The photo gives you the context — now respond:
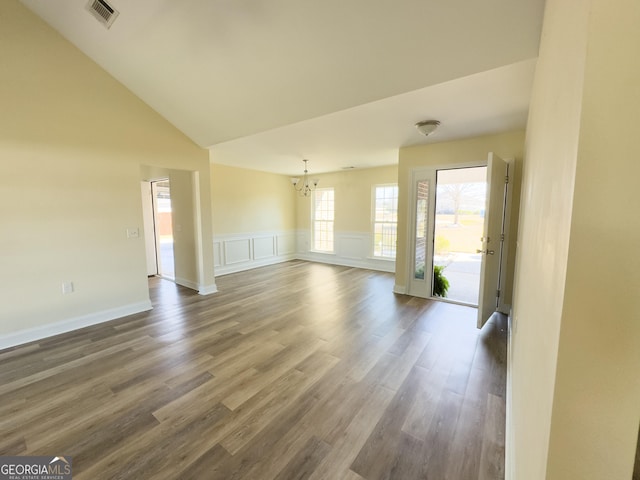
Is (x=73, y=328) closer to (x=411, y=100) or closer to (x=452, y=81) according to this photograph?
(x=411, y=100)

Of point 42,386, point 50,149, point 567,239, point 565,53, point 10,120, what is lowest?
point 42,386

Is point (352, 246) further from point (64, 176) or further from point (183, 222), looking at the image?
point (64, 176)

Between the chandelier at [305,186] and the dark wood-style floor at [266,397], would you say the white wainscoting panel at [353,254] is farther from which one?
the dark wood-style floor at [266,397]

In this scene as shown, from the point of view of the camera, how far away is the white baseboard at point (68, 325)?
9.35ft

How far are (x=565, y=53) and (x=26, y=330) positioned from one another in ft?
15.5

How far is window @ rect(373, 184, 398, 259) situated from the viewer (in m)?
6.17

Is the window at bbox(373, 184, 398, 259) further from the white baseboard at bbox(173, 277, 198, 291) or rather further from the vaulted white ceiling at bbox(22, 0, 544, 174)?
the white baseboard at bbox(173, 277, 198, 291)

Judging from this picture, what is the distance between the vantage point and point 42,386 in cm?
222

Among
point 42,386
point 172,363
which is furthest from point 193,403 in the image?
point 42,386

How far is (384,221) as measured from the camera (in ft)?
20.7

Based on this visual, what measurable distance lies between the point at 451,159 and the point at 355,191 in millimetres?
2872

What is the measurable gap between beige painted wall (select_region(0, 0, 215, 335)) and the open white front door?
4.40 meters

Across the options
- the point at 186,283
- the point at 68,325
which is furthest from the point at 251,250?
the point at 68,325

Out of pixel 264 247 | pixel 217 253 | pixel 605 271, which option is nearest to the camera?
pixel 605 271
